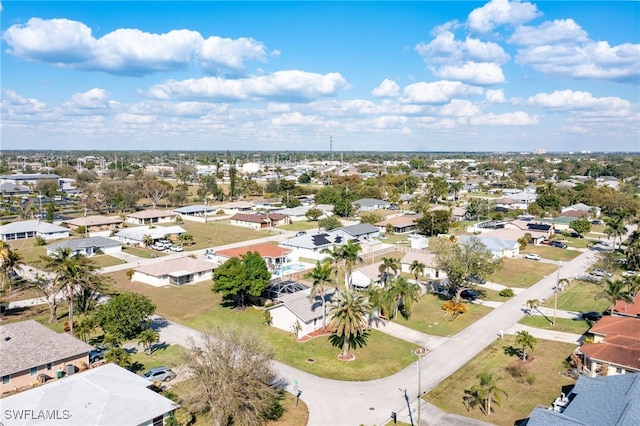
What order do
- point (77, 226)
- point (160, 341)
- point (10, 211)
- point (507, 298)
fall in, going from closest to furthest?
point (160, 341) < point (507, 298) < point (77, 226) < point (10, 211)

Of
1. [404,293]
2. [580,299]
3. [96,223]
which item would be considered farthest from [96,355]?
[96,223]

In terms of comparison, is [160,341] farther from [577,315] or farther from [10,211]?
[10,211]

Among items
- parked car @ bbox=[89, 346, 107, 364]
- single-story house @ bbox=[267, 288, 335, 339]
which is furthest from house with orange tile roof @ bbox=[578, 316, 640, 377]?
parked car @ bbox=[89, 346, 107, 364]

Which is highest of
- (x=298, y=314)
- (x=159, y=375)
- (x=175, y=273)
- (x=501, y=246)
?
(x=501, y=246)

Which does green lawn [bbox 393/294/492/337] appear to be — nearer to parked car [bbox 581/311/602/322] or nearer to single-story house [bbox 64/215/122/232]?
parked car [bbox 581/311/602/322]

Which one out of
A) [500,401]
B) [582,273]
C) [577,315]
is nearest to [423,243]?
[582,273]

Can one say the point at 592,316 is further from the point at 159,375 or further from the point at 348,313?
the point at 159,375

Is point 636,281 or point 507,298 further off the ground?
point 636,281
